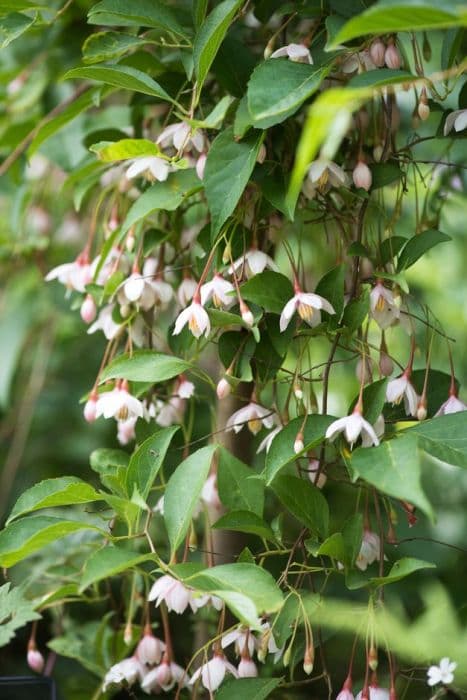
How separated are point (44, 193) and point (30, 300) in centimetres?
22

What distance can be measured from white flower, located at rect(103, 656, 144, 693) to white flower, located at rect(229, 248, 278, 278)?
42 centimetres

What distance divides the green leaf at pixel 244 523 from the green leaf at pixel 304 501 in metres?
0.03

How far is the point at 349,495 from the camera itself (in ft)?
4.77

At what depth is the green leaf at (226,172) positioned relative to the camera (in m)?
0.77

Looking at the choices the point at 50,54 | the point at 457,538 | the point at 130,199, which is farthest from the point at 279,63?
the point at 457,538

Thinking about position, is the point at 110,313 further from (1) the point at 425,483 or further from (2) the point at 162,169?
(1) the point at 425,483

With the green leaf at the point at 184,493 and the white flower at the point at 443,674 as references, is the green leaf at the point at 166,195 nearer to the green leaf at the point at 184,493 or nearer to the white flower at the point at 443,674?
the green leaf at the point at 184,493

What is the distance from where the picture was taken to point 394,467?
64 centimetres

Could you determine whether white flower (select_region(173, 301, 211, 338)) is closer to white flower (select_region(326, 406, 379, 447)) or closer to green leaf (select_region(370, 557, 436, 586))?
white flower (select_region(326, 406, 379, 447))

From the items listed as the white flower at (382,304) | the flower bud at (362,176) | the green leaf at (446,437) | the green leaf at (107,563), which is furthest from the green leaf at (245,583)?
the flower bud at (362,176)

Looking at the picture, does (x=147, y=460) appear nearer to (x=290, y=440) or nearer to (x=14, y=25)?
Answer: (x=290, y=440)

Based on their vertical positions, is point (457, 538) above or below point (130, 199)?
below

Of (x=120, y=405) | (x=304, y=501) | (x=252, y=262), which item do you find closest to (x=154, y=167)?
(x=252, y=262)

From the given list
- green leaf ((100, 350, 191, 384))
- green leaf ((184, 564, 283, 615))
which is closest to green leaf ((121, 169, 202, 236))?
green leaf ((100, 350, 191, 384))
